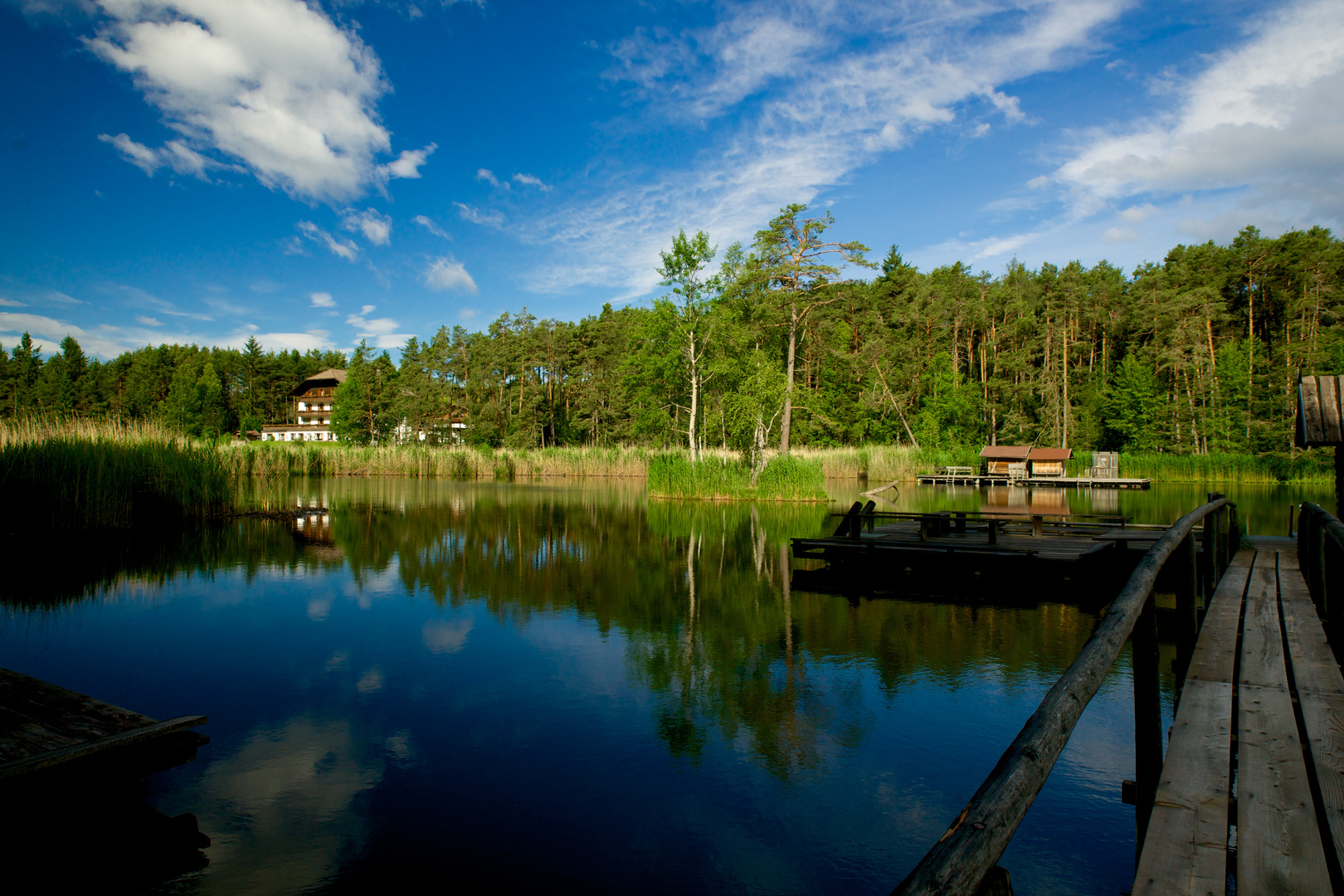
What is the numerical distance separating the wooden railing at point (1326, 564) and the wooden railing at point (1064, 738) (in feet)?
0.94

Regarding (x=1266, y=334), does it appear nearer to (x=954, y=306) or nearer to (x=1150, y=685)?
(x=954, y=306)

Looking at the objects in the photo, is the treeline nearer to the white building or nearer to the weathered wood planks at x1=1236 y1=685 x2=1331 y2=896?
the white building

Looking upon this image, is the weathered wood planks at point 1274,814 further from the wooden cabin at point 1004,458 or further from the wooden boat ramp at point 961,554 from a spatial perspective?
the wooden cabin at point 1004,458

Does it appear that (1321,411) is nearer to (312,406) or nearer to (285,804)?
(285,804)

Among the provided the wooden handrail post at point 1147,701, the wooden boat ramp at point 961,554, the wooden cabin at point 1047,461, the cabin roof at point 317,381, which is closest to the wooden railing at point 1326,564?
the wooden handrail post at point 1147,701

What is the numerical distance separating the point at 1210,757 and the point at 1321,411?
750 cm

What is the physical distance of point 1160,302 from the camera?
49000mm

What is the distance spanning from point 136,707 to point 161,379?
87.6m

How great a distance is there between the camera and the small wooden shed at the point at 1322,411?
305 inches

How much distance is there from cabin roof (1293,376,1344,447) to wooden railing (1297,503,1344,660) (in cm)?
103

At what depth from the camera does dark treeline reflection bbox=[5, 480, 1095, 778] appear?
5938 millimetres

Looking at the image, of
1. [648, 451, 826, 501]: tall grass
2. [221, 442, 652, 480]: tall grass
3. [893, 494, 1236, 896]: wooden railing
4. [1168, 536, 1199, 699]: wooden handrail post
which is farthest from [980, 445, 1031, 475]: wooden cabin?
[893, 494, 1236, 896]: wooden railing

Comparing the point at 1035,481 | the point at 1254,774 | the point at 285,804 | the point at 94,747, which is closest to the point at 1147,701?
the point at 1254,774

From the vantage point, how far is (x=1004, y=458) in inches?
1639
